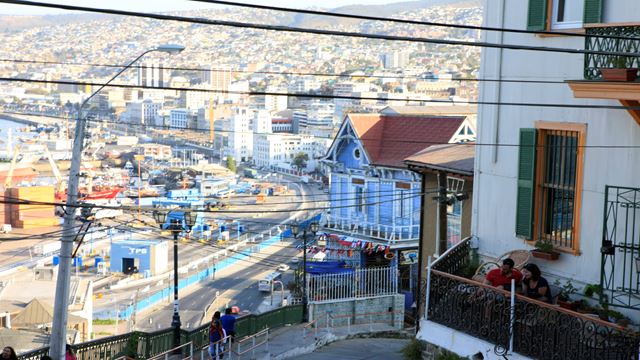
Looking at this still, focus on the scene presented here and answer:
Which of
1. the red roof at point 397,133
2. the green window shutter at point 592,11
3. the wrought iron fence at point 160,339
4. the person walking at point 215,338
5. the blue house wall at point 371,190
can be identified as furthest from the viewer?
the blue house wall at point 371,190

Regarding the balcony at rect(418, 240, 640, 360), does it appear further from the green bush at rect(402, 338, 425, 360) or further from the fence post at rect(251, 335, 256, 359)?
the fence post at rect(251, 335, 256, 359)

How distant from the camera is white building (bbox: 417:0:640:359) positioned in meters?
9.27

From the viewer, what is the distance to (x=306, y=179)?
6934 inches

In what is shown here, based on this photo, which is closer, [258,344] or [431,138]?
[258,344]

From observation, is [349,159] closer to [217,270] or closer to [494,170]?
[494,170]

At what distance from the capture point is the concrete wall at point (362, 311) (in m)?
24.1

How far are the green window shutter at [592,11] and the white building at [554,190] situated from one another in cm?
1

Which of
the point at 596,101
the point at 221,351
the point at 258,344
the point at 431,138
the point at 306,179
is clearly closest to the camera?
the point at 596,101

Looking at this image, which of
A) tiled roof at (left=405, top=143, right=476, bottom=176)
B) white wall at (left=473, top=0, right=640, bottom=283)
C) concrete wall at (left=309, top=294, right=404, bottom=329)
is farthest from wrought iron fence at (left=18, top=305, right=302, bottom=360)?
white wall at (left=473, top=0, right=640, bottom=283)

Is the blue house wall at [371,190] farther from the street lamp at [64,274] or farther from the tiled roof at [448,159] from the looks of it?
the street lamp at [64,274]

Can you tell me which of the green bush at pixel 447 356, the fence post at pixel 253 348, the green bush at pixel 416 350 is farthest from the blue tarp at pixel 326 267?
the green bush at pixel 447 356

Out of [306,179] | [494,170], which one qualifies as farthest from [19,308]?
[306,179]

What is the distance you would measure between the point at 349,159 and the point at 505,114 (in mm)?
27378

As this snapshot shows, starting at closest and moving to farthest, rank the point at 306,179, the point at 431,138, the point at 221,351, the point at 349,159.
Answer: the point at 221,351
the point at 431,138
the point at 349,159
the point at 306,179
